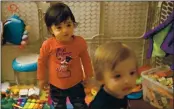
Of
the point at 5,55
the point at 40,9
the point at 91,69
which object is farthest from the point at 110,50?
the point at 5,55

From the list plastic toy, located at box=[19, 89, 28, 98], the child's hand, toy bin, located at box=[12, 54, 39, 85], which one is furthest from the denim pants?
plastic toy, located at box=[19, 89, 28, 98]

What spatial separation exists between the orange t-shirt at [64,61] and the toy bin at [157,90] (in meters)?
0.34

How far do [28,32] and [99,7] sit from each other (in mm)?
313

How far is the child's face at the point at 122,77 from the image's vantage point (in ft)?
2.91

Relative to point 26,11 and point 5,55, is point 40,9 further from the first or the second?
point 5,55

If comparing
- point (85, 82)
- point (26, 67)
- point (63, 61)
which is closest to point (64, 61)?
point (63, 61)

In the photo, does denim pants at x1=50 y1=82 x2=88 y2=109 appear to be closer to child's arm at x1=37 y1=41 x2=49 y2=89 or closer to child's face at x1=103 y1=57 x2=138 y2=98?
child's arm at x1=37 y1=41 x2=49 y2=89

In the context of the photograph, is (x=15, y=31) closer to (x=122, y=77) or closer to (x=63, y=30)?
(x=63, y=30)

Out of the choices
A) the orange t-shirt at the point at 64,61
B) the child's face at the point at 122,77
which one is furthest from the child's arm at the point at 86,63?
the child's face at the point at 122,77

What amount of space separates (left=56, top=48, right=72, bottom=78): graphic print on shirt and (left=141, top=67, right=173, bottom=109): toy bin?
39 cm

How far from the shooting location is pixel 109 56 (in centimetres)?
88

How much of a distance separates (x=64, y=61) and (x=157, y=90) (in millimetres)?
471

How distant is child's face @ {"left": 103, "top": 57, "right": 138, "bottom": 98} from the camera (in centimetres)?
89

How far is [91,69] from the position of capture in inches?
39.6
